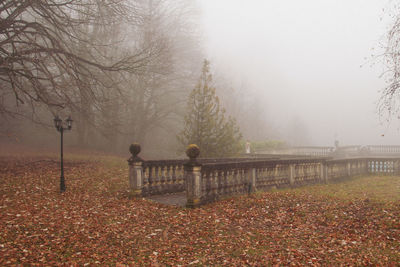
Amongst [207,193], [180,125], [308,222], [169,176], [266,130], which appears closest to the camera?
[308,222]

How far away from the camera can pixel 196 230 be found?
288 inches

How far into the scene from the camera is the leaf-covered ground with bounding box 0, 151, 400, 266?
5.67 metres

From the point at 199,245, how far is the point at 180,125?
88.5ft

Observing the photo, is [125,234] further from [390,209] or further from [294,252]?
[390,209]

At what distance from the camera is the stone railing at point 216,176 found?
9.38 metres

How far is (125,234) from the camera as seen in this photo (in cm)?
→ 704

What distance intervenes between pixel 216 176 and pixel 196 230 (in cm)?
311

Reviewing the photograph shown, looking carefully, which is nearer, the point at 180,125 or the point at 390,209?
the point at 390,209

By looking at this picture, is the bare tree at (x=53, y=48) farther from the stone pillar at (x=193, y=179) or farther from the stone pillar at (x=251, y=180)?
the stone pillar at (x=251, y=180)

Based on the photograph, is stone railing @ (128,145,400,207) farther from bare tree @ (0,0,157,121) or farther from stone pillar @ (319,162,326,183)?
bare tree @ (0,0,157,121)

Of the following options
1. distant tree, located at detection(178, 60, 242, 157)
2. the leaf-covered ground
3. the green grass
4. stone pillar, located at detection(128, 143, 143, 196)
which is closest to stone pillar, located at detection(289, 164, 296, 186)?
the green grass

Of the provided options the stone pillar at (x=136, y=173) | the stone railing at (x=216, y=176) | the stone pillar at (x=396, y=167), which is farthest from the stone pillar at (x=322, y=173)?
the stone pillar at (x=136, y=173)

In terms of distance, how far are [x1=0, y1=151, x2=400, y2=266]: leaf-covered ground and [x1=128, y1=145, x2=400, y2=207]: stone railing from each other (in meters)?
0.52

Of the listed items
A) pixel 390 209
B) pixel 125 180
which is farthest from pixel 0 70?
pixel 390 209
